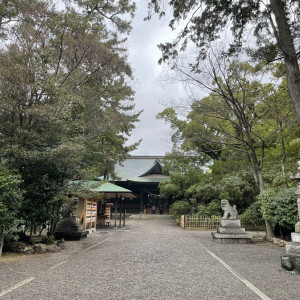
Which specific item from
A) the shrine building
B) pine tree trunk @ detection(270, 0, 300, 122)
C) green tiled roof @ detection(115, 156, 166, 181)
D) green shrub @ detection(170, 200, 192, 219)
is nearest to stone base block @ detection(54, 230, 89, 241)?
pine tree trunk @ detection(270, 0, 300, 122)

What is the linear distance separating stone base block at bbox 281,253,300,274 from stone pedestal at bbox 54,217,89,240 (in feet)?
25.5

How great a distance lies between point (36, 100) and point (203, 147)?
13353 millimetres

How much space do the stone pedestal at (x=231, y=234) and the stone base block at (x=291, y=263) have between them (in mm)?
4388

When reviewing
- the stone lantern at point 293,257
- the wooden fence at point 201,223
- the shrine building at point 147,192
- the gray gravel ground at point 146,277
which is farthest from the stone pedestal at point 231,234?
the shrine building at point 147,192

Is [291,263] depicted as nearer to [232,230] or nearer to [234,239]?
[234,239]

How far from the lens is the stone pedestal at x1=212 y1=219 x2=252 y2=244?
9.38 metres

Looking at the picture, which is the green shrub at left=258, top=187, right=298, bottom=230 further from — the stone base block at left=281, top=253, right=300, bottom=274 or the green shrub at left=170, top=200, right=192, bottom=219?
the green shrub at left=170, top=200, right=192, bottom=219

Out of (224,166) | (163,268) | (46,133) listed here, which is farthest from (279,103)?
(46,133)

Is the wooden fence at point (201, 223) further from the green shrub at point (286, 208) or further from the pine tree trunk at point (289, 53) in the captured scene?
the pine tree trunk at point (289, 53)

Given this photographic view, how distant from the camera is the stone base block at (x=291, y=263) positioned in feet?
16.0

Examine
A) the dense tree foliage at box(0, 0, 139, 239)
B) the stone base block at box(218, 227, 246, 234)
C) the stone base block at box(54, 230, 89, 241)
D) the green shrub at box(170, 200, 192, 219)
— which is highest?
the dense tree foliage at box(0, 0, 139, 239)

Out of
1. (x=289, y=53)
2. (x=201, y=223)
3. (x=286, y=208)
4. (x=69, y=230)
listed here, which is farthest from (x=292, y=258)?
(x=201, y=223)

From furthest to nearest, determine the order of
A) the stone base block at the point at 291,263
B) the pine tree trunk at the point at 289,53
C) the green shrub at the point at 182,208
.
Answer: the green shrub at the point at 182,208
the pine tree trunk at the point at 289,53
the stone base block at the point at 291,263

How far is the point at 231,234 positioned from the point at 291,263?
4.58 meters
